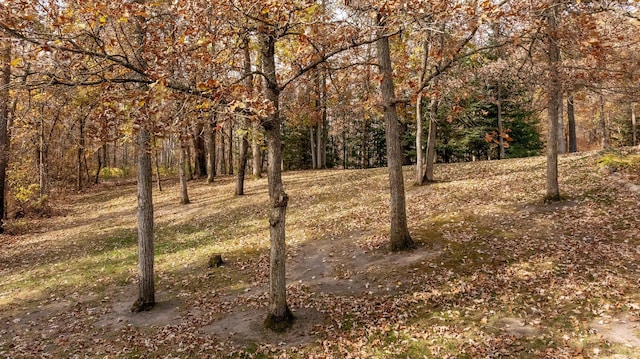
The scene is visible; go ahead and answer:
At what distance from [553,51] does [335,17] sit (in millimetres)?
8969

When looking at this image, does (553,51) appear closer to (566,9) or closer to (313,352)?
(566,9)

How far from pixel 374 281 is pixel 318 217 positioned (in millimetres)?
6816

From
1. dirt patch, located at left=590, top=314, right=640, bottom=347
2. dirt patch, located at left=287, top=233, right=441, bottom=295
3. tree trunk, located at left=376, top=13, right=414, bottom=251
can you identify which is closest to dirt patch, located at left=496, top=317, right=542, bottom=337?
dirt patch, located at left=590, top=314, right=640, bottom=347

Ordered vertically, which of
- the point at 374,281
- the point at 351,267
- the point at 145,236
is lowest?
the point at 374,281

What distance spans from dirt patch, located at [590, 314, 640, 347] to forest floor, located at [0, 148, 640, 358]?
0.03m

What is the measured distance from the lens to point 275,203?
845 cm

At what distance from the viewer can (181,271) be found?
43.6ft

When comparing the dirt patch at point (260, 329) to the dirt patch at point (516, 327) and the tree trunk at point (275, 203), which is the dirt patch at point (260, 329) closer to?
the tree trunk at point (275, 203)

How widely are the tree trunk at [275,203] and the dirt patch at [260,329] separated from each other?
24cm

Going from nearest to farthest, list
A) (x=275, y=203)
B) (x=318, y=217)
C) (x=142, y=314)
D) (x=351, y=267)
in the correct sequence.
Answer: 1. (x=275, y=203)
2. (x=142, y=314)
3. (x=351, y=267)
4. (x=318, y=217)

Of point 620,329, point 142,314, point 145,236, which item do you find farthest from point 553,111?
point 142,314

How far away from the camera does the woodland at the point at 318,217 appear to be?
21.6 feet

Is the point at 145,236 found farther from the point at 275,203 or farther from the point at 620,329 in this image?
the point at 620,329

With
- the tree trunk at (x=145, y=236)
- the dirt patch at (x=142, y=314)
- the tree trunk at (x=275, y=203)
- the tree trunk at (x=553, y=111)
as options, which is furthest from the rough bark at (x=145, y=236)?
the tree trunk at (x=553, y=111)
